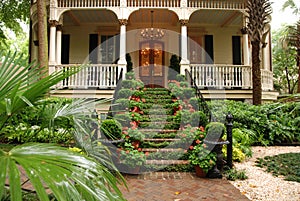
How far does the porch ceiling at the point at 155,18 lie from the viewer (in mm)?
10953

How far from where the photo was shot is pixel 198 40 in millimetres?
12586

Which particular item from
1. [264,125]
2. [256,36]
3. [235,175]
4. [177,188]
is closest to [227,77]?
[256,36]

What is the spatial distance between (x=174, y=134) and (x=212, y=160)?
1803 millimetres

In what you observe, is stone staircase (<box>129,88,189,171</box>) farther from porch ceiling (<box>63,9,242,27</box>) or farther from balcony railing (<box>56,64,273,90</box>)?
porch ceiling (<box>63,9,242,27</box>)

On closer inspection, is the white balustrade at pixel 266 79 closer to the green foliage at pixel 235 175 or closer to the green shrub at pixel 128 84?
the green shrub at pixel 128 84

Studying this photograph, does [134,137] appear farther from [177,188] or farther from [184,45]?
[184,45]

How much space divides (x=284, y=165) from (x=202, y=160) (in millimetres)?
2142

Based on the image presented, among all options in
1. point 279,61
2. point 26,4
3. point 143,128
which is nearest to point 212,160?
point 143,128

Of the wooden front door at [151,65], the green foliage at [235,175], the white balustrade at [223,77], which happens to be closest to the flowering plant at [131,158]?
the green foliage at [235,175]

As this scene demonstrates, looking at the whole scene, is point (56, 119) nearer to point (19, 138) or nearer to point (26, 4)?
point (19, 138)

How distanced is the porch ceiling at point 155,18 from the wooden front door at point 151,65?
1276 mm

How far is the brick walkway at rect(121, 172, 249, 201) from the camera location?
364 cm

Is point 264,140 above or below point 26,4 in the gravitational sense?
below

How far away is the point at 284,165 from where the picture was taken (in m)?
5.32
